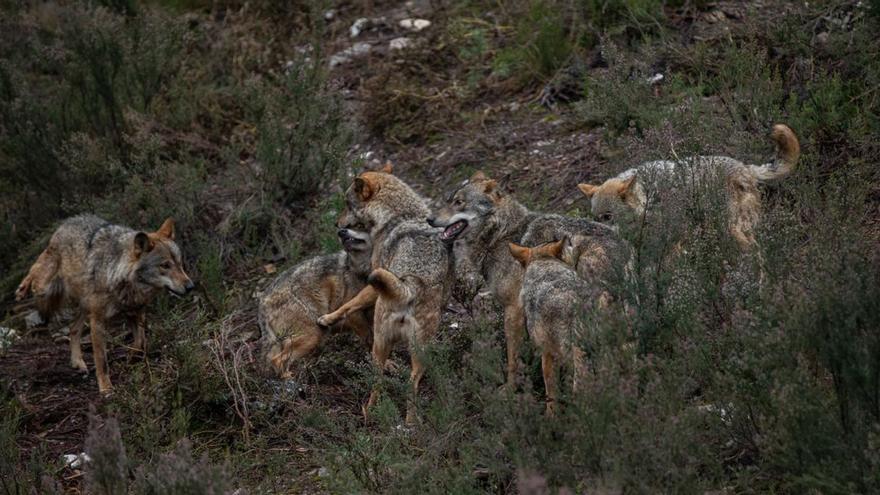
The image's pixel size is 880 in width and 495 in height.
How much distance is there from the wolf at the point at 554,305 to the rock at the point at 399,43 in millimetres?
6750

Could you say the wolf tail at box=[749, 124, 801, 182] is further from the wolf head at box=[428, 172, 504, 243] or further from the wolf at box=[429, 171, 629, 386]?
the wolf head at box=[428, 172, 504, 243]

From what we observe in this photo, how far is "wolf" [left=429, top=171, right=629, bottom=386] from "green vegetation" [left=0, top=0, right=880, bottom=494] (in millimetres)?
274

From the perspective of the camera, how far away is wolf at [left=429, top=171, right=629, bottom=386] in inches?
278

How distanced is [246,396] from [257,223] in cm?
354

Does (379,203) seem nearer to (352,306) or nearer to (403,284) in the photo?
(352,306)

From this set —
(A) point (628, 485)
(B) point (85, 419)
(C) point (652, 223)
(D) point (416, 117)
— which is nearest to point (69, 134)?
(D) point (416, 117)

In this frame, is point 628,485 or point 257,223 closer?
point 628,485

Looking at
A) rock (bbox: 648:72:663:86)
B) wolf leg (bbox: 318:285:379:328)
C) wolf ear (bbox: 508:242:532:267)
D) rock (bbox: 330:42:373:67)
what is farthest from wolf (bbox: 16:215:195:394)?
rock (bbox: 330:42:373:67)

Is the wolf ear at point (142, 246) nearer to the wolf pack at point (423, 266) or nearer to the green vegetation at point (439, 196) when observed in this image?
the wolf pack at point (423, 266)

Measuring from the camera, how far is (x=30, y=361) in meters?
9.43

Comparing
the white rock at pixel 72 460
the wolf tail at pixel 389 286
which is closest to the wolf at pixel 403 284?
the wolf tail at pixel 389 286

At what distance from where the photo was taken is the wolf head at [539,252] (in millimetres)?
6818

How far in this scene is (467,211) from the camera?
25.9 feet

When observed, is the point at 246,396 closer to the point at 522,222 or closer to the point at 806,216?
the point at 522,222
